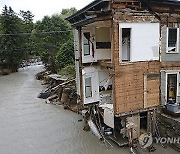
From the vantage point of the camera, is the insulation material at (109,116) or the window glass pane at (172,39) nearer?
the insulation material at (109,116)

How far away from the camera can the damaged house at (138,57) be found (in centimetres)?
1310

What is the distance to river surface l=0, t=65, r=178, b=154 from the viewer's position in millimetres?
14648

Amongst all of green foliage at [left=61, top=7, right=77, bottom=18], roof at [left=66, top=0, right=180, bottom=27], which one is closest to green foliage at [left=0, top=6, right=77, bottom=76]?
green foliage at [left=61, top=7, right=77, bottom=18]

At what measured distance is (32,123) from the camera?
19.7 meters

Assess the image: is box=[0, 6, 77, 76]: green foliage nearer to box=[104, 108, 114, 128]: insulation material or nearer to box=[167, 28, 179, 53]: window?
box=[104, 108, 114, 128]: insulation material

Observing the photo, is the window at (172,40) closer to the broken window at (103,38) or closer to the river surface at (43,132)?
the broken window at (103,38)

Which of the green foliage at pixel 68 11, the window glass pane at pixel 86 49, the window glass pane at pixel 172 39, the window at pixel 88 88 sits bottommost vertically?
the window at pixel 88 88

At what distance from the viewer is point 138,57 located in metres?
13.7

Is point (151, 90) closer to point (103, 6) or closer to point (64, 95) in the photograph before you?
point (103, 6)

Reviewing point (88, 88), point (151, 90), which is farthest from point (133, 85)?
point (88, 88)

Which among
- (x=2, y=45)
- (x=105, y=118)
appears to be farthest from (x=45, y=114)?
(x=2, y=45)

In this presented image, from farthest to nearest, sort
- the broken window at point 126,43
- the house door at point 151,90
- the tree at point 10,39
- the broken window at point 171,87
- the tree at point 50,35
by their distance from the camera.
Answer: the tree at point 10,39 → the tree at point 50,35 → the broken window at point 171,87 → the house door at point 151,90 → the broken window at point 126,43

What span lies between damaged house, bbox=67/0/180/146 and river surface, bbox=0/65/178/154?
6.34 feet

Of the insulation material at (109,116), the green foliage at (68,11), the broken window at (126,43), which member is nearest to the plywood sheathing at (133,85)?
the insulation material at (109,116)
